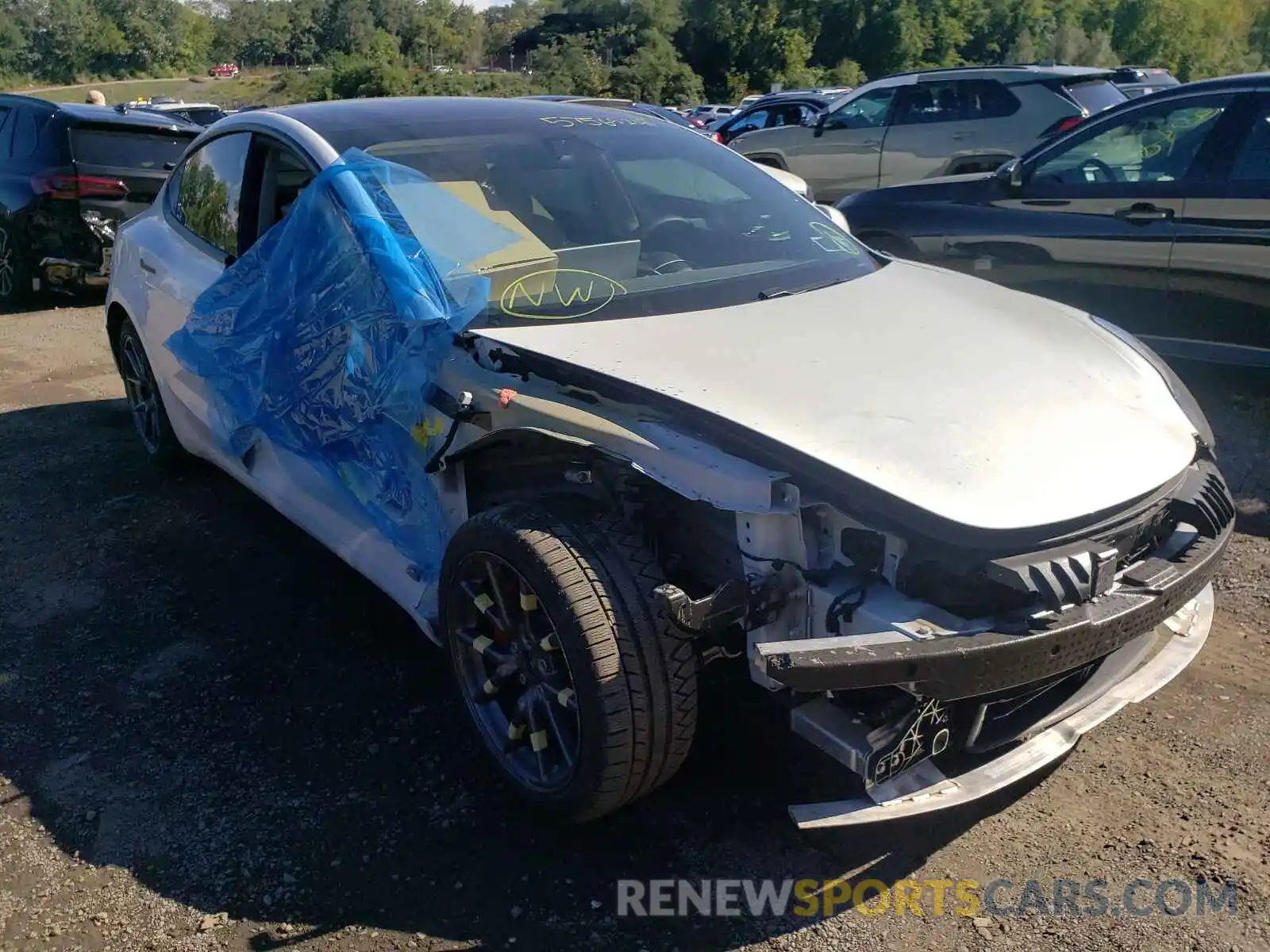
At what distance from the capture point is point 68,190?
29.6ft

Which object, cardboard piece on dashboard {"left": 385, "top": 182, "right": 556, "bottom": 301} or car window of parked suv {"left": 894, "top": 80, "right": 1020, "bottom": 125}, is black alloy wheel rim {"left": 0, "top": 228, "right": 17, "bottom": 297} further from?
car window of parked suv {"left": 894, "top": 80, "right": 1020, "bottom": 125}

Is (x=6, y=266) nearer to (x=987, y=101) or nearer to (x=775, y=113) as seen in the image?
(x=987, y=101)

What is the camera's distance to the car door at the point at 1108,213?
18.2 feet

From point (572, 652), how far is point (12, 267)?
8.94 m

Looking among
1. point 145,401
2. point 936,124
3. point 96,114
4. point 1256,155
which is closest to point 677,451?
point 145,401

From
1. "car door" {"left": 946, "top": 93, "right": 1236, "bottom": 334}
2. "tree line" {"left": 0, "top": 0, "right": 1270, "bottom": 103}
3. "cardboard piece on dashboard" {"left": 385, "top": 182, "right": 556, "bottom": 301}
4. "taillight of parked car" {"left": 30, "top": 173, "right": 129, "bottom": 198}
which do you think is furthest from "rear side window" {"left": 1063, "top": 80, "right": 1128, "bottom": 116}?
"tree line" {"left": 0, "top": 0, "right": 1270, "bottom": 103}

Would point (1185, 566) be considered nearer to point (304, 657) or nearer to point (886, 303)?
point (886, 303)

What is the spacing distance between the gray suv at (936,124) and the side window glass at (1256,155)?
4054 mm

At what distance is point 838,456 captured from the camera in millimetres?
2332

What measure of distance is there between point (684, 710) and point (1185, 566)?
125cm

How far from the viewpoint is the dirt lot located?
2494mm

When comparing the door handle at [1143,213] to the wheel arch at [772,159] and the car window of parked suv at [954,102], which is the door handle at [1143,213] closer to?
the car window of parked suv at [954,102]

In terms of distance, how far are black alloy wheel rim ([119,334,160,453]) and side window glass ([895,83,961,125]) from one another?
7.63 m

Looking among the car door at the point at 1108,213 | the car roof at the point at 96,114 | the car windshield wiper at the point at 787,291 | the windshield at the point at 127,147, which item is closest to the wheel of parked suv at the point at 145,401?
the car windshield wiper at the point at 787,291
